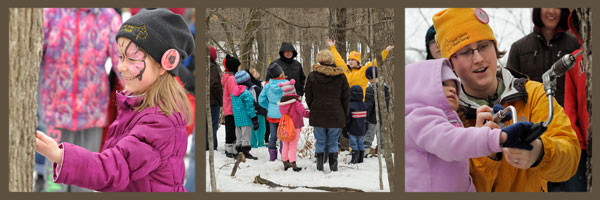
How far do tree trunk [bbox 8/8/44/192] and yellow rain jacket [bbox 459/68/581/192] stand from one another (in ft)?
7.02

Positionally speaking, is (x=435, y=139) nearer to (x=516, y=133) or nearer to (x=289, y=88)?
(x=516, y=133)

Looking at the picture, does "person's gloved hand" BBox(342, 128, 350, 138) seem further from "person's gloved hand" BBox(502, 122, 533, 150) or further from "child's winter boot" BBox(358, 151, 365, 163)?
"person's gloved hand" BBox(502, 122, 533, 150)

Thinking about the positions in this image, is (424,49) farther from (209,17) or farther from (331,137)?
(209,17)

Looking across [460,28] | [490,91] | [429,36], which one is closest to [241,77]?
[429,36]

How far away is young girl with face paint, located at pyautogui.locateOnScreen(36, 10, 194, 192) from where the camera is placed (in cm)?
221

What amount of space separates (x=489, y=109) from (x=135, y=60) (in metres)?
1.84

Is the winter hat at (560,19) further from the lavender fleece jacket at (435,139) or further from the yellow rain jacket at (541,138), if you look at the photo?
the lavender fleece jacket at (435,139)

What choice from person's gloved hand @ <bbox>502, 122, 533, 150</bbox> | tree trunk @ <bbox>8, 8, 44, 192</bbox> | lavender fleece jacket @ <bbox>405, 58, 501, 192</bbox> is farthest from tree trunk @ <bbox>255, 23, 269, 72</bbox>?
person's gloved hand @ <bbox>502, 122, 533, 150</bbox>

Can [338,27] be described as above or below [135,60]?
above

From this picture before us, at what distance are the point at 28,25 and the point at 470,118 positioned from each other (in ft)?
7.33

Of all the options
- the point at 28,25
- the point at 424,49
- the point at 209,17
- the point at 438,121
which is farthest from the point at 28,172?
the point at 424,49

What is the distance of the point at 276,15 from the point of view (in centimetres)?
323

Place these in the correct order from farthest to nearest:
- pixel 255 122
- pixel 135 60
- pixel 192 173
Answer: pixel 255 122 < pixel 192 173 < pixel 135 60

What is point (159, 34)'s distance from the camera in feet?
8.02
